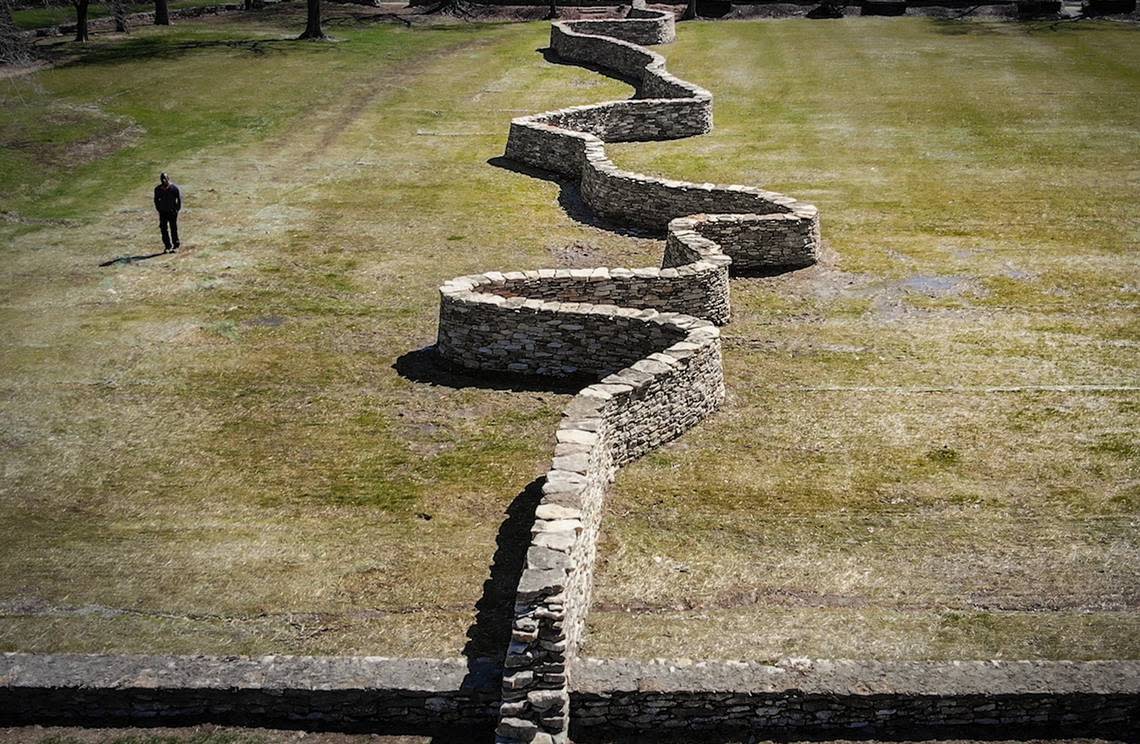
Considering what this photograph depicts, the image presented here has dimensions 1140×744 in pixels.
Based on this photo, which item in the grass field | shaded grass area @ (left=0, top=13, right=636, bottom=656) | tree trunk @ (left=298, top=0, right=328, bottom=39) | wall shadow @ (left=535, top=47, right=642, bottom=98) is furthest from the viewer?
tree trunk @ (left=298, top=0, right=328, bottom=39)

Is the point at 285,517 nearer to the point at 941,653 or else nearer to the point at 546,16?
the point at 941,653

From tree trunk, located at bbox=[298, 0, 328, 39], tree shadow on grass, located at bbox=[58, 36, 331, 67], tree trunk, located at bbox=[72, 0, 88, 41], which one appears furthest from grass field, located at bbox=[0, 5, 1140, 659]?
tree trunk, located at bbox=[298, 0, 328, 39]

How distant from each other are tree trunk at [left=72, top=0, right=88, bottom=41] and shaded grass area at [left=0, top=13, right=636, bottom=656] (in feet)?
38.1

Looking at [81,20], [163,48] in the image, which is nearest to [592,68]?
[163,48]

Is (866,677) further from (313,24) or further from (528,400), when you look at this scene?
(313,24)

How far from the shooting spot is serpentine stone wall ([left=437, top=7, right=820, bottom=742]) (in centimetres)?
1113

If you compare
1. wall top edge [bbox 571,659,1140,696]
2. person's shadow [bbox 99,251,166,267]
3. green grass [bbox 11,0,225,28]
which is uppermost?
green grass [bbox 11,0,225,28]

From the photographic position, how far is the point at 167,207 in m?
25.8

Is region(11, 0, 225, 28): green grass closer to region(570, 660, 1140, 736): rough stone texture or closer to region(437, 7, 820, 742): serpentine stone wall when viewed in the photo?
region(437, 7, 820, 742): serpentine stone wall

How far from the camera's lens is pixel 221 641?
1267 centimetres

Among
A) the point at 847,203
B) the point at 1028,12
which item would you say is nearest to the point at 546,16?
the point at 1028,12

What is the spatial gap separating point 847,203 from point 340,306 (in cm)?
1285

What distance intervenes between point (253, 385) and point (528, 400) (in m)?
4.75

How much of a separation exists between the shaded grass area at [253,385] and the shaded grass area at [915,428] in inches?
104
